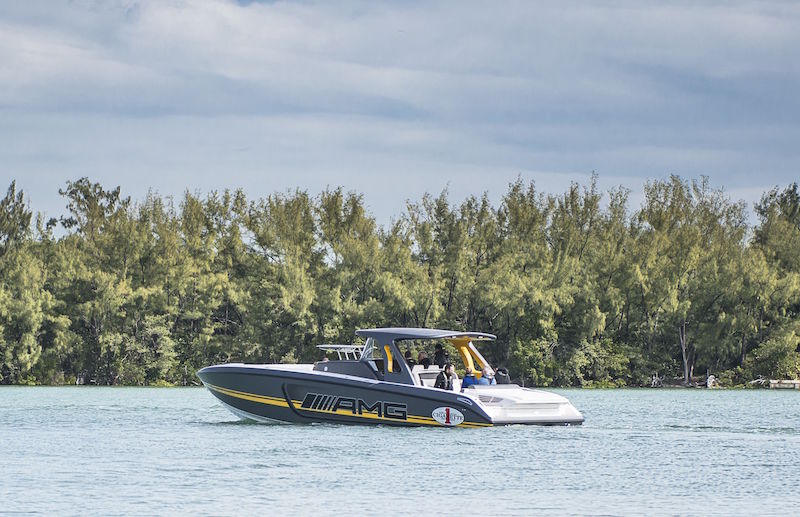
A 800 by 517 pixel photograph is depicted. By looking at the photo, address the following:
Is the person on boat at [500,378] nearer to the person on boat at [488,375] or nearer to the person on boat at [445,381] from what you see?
the person on boat at [488,375]

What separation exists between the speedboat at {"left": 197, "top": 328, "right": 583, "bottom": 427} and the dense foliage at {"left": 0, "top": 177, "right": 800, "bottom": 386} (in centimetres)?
4094

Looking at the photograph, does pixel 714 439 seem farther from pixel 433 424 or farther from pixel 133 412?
pixel 133 412

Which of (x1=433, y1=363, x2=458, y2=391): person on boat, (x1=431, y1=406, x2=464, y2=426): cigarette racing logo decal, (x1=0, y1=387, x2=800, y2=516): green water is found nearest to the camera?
(x1=0, y1=387, x2=800, y2=516): green water

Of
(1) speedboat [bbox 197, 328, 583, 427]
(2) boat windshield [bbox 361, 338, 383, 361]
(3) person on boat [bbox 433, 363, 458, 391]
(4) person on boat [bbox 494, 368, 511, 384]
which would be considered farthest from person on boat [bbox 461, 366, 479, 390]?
(2) boat windshield [bbox 361, 338, 383, 361]

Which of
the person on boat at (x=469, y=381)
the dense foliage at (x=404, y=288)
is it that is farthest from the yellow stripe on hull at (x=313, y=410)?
the dense foliage at (x=404, y=288)

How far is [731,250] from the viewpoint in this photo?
7281 cm

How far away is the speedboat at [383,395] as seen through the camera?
86.0 feet

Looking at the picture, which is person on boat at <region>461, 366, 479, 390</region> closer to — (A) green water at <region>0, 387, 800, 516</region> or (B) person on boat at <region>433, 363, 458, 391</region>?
(B) person on boat at <region>433, 363, 458, 391</region>

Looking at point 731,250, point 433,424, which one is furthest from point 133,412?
point 731,250

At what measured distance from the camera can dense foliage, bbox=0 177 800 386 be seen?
70062 millimetres

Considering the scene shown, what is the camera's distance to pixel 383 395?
26875 mm

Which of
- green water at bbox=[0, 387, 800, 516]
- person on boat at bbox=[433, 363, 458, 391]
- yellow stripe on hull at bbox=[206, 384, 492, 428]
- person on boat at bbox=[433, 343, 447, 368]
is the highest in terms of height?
person on boat at bbox=[433, 343, 447, 368]

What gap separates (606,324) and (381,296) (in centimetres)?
1340

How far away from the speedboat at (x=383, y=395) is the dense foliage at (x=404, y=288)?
134 ft
